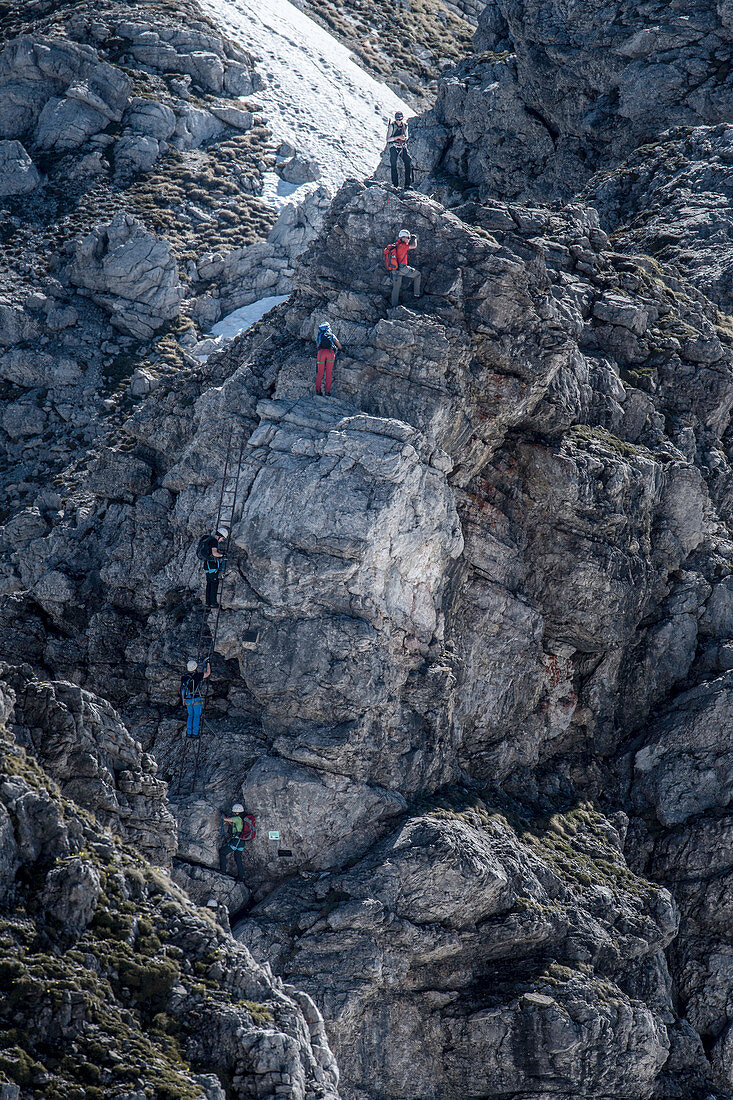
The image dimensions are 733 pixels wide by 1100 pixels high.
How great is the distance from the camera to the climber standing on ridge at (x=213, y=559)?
35.1 meters

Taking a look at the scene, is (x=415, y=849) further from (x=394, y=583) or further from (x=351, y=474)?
(x=351, y=474)

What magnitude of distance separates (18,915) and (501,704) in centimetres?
1968

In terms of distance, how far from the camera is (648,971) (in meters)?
36.6

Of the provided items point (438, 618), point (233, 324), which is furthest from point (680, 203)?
point (438, 618)

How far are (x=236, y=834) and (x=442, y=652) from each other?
7870mm

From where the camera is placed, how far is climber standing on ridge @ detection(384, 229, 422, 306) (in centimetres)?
3822

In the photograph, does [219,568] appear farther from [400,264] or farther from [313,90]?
[313,90]

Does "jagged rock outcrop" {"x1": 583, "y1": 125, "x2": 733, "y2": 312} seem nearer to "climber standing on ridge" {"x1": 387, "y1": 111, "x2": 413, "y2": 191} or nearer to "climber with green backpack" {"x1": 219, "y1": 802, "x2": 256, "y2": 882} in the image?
"climber standing on ridge" {"x1": 387, "y1": 111, "x2": 413, "y2": 191}

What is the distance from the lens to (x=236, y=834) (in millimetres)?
33938

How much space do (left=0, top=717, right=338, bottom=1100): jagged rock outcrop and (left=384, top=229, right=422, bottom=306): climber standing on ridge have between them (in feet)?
61.1

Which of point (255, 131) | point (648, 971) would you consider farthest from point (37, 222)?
point (648, 971)

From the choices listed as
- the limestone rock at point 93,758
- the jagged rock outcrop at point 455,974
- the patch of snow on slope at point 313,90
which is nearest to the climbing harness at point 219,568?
the jagged rock outcrop at point 455,974

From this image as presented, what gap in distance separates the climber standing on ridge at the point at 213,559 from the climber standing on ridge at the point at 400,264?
30.1ft

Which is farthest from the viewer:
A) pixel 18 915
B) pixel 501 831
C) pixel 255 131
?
pixel 255 131
